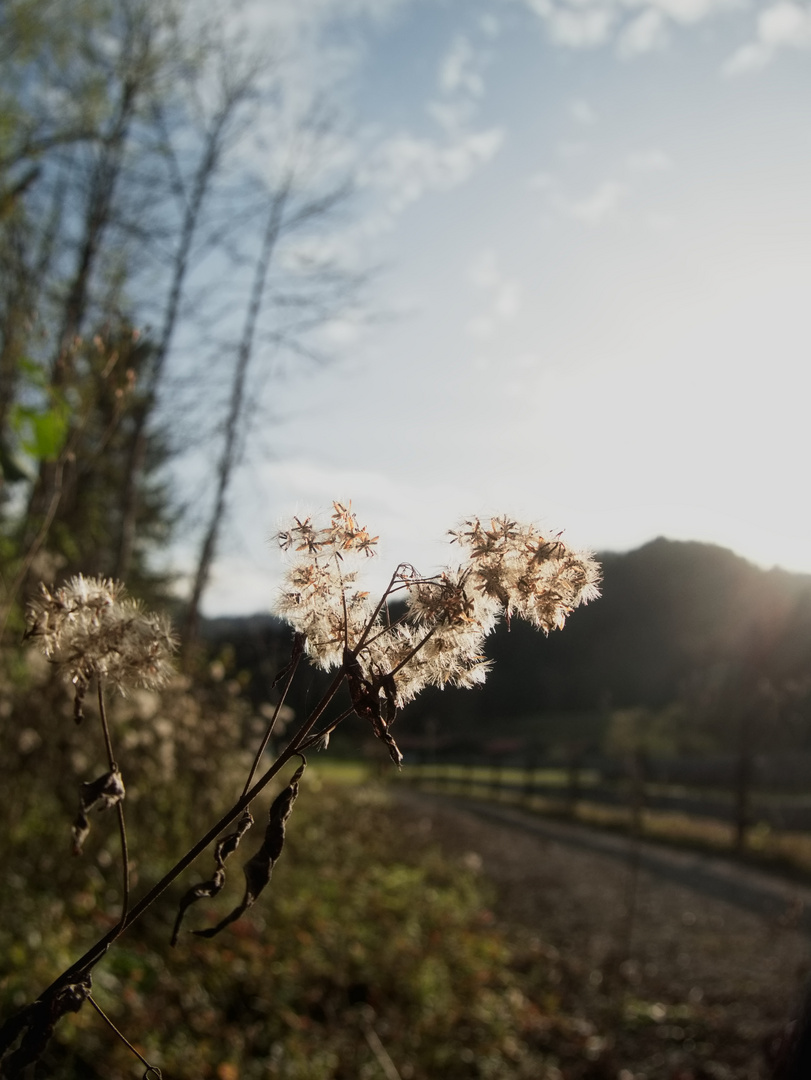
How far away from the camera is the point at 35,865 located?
6.50 metres

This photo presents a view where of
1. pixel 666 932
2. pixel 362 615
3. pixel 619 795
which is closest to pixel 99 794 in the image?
pixel 362 615

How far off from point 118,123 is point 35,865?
10.5 m

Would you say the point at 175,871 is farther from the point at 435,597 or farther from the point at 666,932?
the point at 666,932

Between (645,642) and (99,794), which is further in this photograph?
(645,642)

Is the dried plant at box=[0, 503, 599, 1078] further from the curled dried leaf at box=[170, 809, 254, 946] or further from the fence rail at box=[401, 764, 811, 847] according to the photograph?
the fence rail at box=[401, 764, 811, 847]

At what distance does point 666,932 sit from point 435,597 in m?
10.0

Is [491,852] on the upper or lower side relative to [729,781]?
lower

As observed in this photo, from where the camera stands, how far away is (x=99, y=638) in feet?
3.33

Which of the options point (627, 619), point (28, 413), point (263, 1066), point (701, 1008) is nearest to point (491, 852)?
point (701, 1008)

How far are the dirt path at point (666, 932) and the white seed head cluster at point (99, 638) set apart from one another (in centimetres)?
333

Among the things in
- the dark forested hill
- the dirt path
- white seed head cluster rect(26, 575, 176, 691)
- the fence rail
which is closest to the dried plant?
white seed head cluster rect(26, 575, 176, 691)

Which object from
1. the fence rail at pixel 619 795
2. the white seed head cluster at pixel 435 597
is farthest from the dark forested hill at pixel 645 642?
the fence rail at pixel 619 795

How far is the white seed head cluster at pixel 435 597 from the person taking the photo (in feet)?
3.36

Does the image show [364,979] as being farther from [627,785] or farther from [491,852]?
[627,785]
